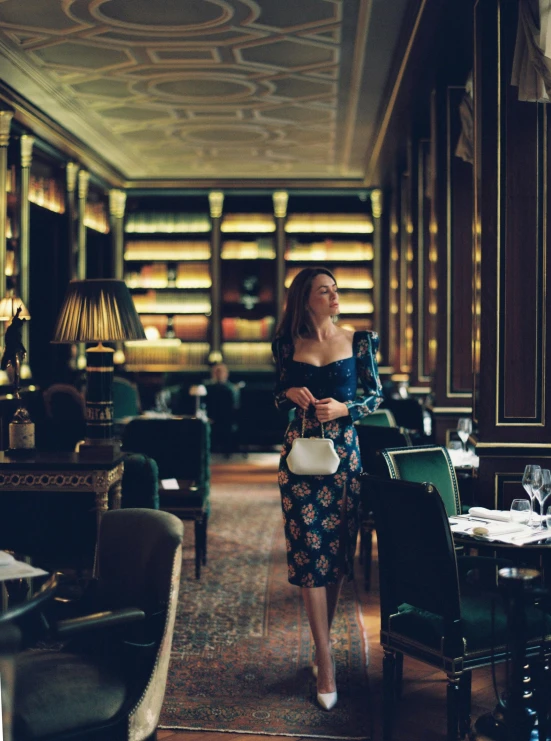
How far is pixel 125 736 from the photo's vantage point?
75.0 inches

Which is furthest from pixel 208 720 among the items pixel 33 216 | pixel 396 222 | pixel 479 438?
pixel 396 222

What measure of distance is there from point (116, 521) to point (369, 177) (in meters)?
8.27

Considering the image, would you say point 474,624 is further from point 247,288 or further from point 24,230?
Result: point 247,288

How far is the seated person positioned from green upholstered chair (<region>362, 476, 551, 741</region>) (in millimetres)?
6424

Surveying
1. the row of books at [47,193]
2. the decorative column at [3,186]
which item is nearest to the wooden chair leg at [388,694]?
the decorative column at [3,186]

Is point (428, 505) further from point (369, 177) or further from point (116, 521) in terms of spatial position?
point (369, 177)

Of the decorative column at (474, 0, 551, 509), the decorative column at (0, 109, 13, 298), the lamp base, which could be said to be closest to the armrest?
the lamp base

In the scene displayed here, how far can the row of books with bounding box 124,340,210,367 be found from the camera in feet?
34.5

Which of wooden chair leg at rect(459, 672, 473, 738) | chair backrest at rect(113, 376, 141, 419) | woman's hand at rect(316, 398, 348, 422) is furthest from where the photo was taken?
chair backrest at rect(113, 376, 141, 419)

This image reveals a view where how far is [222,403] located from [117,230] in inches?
108

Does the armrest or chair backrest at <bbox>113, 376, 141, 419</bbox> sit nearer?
the armrest

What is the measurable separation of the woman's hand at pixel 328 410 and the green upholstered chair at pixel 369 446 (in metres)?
1.47

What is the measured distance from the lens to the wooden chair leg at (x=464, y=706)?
2598 mm

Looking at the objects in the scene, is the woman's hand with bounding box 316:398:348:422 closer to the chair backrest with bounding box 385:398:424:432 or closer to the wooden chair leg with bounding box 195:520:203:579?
the wooden chair leg with bounding box 195:520:203:579
